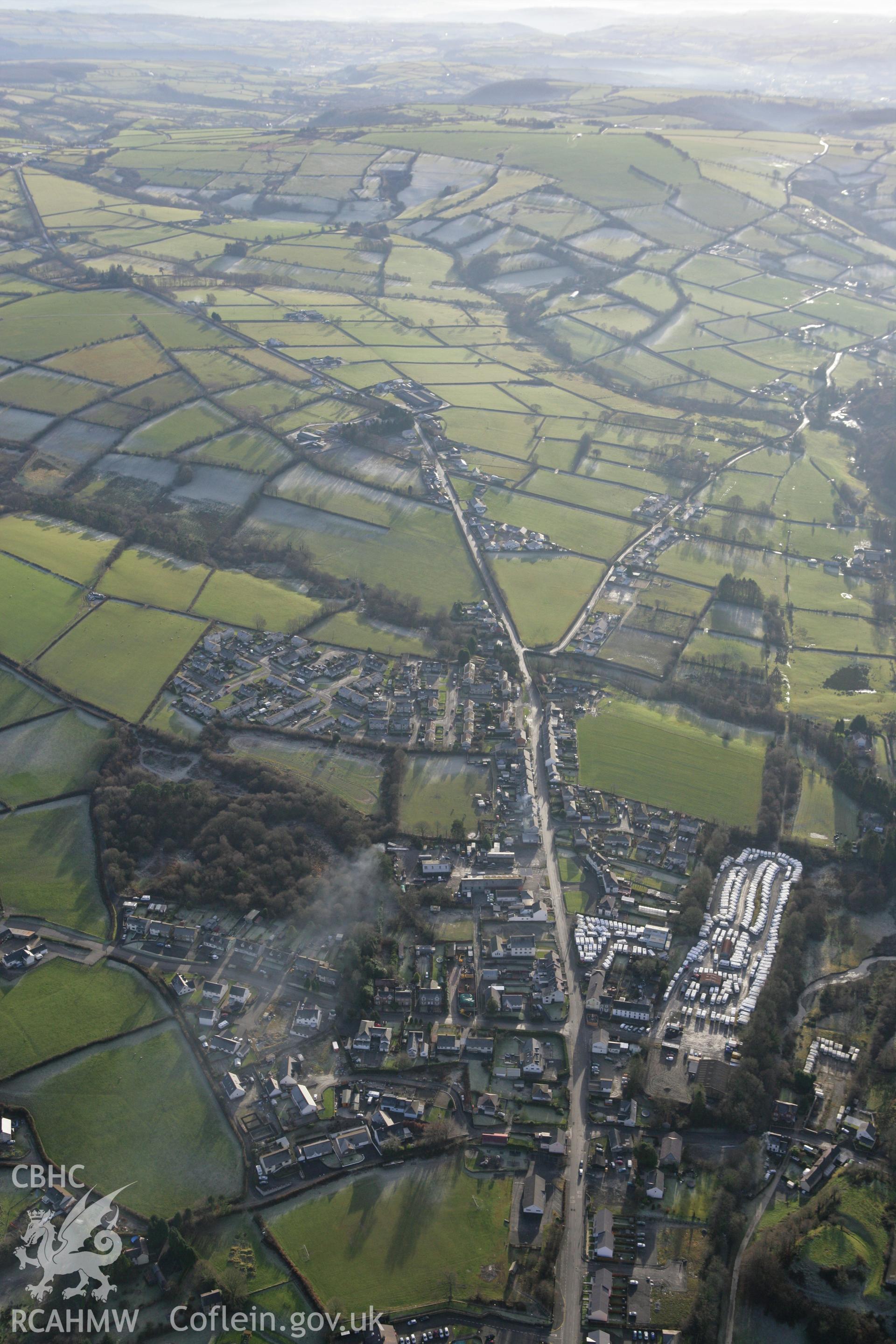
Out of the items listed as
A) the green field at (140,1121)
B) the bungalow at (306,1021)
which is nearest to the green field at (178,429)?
the bungalow at (306,1021)

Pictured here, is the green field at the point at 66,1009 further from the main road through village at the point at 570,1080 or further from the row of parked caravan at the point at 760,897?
the row of parked caravan at the point at 760,897

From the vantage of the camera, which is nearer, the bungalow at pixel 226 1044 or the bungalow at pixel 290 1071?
the bungalow at pixel 290 1071

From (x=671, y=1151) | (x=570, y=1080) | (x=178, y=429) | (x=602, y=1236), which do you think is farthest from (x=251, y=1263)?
(x=178, y=429)

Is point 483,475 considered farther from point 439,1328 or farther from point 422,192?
point 422,192

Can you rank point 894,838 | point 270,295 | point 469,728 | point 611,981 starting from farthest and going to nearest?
point 270,295, point 469,728, point 894,838, point 611,981

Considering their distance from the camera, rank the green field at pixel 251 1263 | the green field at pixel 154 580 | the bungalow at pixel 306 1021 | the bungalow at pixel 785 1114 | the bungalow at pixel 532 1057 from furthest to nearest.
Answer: the green field at pixel 154 580 < the bungalow at pixel 306 1021 < the bungalow at pixel 532 1057 < the bungalow at pixel 785 1114 < the green field at pixel 251 1263

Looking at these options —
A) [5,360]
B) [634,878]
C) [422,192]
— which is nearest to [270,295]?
[5,360]

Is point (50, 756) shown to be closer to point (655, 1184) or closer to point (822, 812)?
point (655, 1184)

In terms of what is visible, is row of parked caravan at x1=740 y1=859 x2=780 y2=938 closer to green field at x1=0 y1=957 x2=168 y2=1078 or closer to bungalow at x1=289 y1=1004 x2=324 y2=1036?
bungalow at x1=289 y1=1004 x2=324 y2=1036
